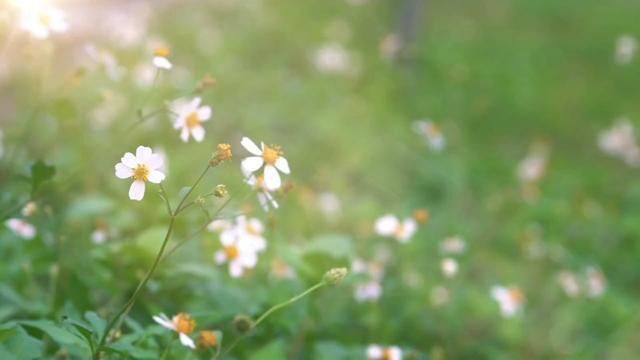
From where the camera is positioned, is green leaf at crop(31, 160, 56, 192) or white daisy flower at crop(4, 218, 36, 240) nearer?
green leaf at crop(31, 160, 56, 192)

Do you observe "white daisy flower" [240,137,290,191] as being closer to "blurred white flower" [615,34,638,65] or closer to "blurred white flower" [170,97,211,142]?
"blurred white flower" [170,97,211,142]

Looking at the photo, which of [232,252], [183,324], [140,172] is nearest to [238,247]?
[232,252]

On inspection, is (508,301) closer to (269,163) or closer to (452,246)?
(452,246)

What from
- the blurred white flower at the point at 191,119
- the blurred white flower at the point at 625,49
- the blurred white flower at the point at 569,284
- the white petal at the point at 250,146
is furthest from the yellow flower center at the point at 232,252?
the blurred white flower at the point at 625,49

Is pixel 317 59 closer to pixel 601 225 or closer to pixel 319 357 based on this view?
pixel 601 225

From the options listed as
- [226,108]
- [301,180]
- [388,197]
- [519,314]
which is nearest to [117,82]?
[226,108]

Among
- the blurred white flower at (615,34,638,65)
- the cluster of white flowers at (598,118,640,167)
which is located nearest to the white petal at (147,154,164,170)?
the cluster of white flowers at (598,118,640,167)

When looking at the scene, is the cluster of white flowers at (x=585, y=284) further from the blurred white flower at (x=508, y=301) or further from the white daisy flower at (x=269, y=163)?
the white daisy flower at (x=269, y=163)
